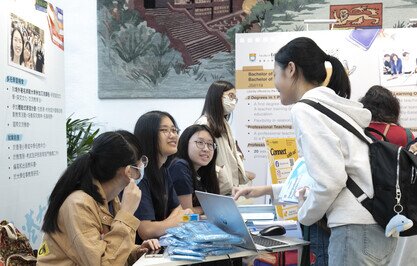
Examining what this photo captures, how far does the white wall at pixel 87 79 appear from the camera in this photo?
5551 millimetres

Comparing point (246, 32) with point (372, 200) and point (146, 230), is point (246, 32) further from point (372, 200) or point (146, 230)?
point (372, 200)

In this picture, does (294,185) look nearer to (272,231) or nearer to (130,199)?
(272,231)

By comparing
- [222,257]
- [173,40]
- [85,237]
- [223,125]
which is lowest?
[222,257]

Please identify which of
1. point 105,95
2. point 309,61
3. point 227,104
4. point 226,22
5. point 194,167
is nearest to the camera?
point 309,61

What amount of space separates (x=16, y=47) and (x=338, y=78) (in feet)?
5.79

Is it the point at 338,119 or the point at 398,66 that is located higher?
the point at 398,66

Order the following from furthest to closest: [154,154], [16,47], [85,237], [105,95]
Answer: [105,95]
[16,47]
[154,154]
[85,237]

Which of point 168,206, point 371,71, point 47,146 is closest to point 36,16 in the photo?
point 47,146

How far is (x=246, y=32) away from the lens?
5.29m

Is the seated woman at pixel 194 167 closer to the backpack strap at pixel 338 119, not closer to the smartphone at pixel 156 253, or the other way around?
the smartphone at pixel 156 253

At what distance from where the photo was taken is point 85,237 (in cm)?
180

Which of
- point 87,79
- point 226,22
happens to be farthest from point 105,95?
point 226,22

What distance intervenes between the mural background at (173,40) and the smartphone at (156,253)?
3496mm

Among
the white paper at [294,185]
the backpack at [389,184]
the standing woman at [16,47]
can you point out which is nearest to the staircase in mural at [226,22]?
the standing woman at [16,47]
